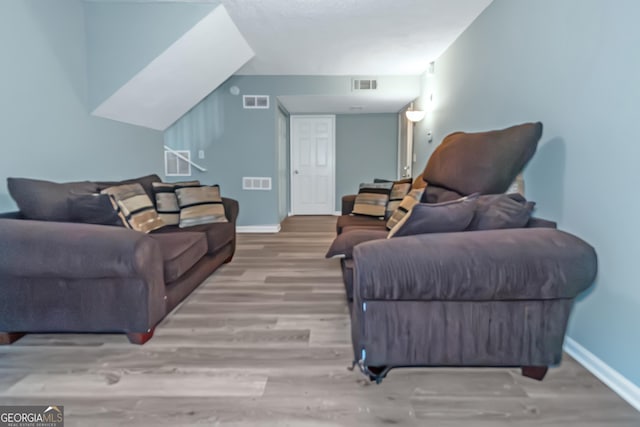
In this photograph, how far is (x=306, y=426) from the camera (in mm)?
1267

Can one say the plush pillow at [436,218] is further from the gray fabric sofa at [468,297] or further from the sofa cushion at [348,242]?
the sofa cushion at [348,242]

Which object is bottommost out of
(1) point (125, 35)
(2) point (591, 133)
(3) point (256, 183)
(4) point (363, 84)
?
(3) point (256, 183)

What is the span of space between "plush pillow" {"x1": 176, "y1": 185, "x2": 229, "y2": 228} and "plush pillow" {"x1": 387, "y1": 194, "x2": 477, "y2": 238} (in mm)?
2033

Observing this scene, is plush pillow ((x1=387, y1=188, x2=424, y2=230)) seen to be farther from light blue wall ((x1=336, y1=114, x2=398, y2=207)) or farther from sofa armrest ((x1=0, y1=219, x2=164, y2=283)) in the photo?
light blue wall ((x1=336, y1=114, x2=398, y2=207))

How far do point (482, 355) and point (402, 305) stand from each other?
1.33 feet

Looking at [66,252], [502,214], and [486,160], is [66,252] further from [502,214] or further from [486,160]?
[486,160]

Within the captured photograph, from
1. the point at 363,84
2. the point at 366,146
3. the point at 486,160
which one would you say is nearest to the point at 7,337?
the point at 486,160

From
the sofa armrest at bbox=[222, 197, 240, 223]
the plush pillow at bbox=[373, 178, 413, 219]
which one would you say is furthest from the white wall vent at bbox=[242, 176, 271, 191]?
the plush pillow at bbox=[373, 178, 413, 219]

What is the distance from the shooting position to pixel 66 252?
1649 mm

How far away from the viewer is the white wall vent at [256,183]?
5.09 m

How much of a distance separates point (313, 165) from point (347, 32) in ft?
12.1

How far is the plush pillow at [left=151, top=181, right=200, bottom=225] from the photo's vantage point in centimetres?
302

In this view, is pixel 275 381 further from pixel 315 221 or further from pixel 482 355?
pixel 315 221

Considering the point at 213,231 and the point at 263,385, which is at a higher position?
the point at 213,231
